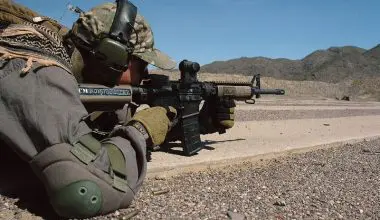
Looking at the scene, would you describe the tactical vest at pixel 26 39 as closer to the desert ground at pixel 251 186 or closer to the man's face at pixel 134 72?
the desert ground at pixel 251 186

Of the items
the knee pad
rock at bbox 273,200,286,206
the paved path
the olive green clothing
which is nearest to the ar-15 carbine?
the paved path

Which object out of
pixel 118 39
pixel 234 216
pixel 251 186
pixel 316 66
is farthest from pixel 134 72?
pixel 316 66

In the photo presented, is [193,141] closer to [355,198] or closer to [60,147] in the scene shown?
[355,198]

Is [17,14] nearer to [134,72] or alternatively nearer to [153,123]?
[153,123]

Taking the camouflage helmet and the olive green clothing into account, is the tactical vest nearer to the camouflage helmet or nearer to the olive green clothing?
the olive green clothing

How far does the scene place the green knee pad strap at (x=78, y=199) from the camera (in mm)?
2447

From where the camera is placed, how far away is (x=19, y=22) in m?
3.05

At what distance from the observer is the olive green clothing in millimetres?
2443

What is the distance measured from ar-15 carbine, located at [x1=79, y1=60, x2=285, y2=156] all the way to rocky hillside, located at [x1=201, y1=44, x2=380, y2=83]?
10009cm

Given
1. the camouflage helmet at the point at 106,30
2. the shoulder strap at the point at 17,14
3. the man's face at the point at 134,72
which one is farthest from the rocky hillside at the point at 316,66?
the shoulder strap at the point at 17,14

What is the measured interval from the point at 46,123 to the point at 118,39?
1148mm

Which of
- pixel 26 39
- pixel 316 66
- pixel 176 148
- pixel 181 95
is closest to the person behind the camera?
pixel 26 39

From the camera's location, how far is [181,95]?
5.23m

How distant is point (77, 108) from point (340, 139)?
635 centimetres
